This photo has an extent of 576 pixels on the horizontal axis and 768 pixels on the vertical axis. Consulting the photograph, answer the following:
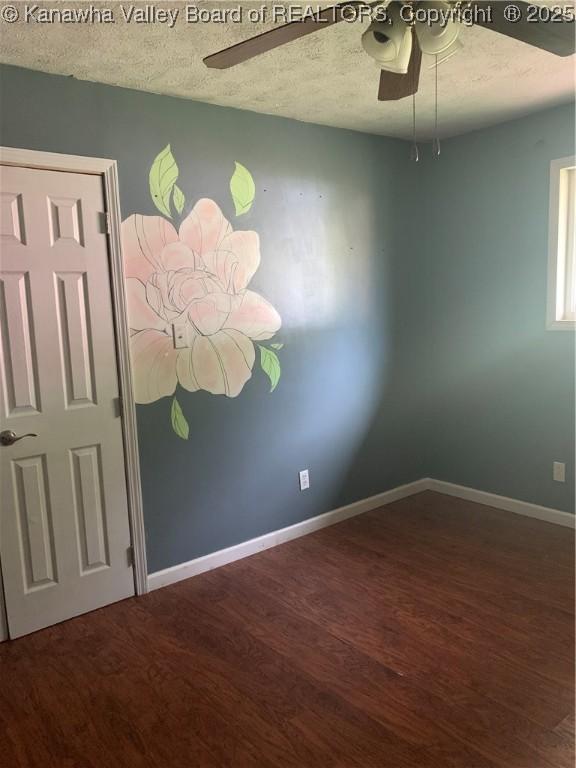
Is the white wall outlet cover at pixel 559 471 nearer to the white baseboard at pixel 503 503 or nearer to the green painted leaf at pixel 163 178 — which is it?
the white baseboard at pixel 503 503

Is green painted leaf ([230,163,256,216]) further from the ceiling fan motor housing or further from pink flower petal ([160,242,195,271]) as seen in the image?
the ceiling fan motor housing

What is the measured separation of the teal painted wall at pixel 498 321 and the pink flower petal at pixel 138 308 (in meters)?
2.25

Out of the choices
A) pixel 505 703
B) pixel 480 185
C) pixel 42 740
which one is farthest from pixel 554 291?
pixel 42 740

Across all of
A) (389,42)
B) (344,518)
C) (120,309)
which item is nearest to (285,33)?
(389,42)

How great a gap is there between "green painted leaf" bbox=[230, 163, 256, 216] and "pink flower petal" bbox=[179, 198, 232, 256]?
13 centimetres

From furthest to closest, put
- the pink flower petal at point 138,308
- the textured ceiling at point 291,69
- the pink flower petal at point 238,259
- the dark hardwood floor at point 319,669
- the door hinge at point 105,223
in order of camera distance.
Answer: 1. the pink flower petal at point 238,259
2. the pink flower petal at point 138,308
3. the door hinge at point 105,223
4. the textured ceiling at point 291,69
5. the dark hardwood floor at point 319,669

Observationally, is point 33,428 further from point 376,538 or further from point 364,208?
point 364,208

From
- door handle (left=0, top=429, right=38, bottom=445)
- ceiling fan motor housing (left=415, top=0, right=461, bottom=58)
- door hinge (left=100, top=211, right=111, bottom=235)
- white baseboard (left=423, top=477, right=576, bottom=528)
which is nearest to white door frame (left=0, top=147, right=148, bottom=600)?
door hinge (left=100, top=211, right=111, bottom=235)

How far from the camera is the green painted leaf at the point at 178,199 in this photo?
9.83ft

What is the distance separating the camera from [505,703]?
215 cm

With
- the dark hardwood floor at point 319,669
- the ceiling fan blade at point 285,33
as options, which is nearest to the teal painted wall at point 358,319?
the dark hardwood floor at point 319,669

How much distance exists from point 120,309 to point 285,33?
155 centimetres

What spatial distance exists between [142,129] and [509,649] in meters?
2.93

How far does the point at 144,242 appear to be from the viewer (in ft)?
9.55
